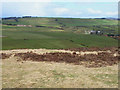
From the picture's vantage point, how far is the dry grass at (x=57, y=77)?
13583 millimetres

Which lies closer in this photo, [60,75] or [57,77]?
[57,77]

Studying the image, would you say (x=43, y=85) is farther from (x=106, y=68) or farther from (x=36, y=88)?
(x=106, y=68)

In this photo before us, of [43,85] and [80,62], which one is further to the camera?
[80,62]

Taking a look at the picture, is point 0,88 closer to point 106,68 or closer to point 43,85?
point 43,85

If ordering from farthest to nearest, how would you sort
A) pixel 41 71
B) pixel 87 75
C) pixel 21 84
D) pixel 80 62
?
pixel 80 62 → pixel 41 71 → pixel 87 75 → pixel 21 84

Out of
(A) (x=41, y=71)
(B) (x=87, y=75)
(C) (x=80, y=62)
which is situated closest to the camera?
(B) (x=87, y=75)

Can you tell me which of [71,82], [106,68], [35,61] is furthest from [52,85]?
[35,61]

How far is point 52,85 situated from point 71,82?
1.77 metres

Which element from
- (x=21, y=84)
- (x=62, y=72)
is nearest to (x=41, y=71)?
(x=62, y=72)

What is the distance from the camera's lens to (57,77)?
1546cm

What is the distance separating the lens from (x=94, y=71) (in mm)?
17625

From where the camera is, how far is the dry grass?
1358cm

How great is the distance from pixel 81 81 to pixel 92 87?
4.97 feet

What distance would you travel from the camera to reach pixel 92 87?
42.7 ft
